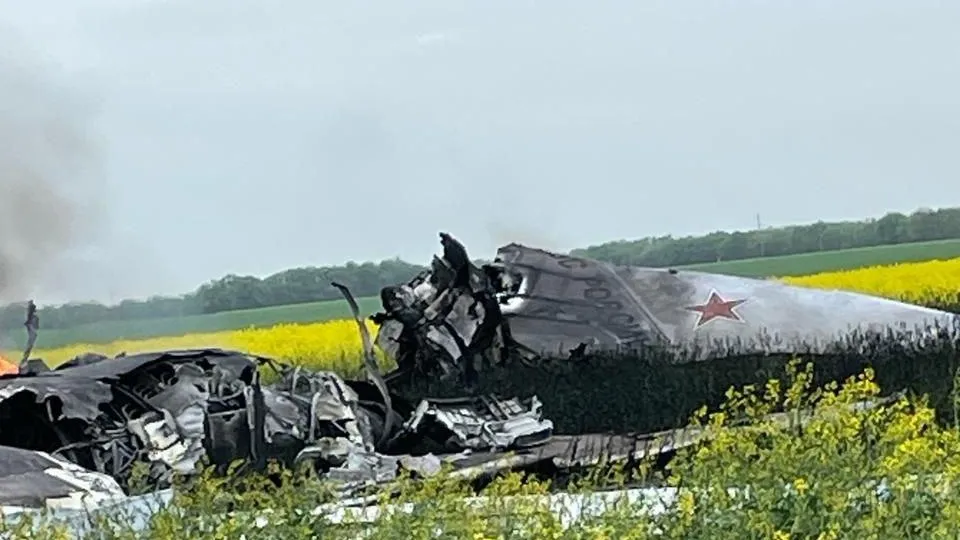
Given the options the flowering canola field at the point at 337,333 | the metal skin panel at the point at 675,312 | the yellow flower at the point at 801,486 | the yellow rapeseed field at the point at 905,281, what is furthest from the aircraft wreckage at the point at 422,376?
the flowering canola field at the point at 337,333

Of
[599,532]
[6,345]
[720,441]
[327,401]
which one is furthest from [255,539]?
[6,345]

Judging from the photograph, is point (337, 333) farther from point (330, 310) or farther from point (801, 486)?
point (801, 486)

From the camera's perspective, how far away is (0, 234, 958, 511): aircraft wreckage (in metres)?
9.38

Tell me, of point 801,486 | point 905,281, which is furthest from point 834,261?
point 801,486

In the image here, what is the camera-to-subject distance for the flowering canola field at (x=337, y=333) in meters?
19.2

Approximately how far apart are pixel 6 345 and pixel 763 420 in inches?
590

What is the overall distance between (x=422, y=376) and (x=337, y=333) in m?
8.94

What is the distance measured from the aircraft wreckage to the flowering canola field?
4445mm

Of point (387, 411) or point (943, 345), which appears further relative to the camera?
point (943, 345)

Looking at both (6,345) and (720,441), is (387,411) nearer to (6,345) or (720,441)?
(720,441)

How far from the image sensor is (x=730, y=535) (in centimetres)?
416

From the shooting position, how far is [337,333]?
21906 millimetres

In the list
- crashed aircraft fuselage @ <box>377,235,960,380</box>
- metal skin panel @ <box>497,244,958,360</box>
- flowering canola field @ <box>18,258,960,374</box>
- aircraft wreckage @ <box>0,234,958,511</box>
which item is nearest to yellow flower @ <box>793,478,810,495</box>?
aircraft wreckage @ <box>0,234,958,511</box>

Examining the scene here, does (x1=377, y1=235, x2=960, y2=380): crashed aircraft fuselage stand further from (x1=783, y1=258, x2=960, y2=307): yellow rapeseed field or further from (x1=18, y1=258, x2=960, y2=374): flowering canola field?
(x1=18, y1=258, x2=960, y2=374): flowering canola field
